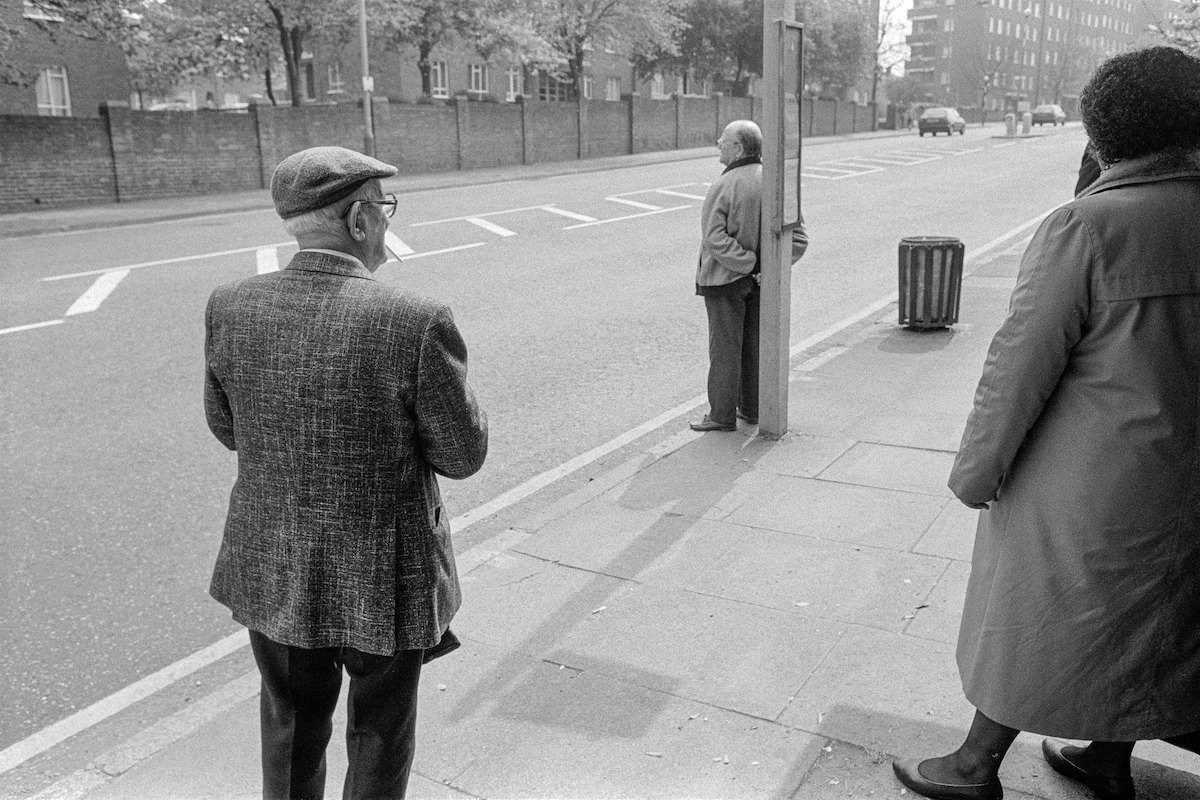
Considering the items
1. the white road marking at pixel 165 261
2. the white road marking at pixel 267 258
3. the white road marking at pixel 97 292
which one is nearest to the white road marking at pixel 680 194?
the white road marking at pixel 165 261

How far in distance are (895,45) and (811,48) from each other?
70.6 ft

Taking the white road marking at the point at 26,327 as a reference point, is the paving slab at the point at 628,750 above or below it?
below

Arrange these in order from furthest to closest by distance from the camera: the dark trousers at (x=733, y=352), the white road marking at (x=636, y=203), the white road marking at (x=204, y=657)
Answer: the white road marking at (x=636, y=203) → the dark trousers at (x=733, y=352) → the white road marking at (x=204, y=657)

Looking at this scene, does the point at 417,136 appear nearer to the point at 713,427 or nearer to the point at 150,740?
the point at 713,427

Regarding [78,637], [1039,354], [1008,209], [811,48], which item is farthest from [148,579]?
[811,48]

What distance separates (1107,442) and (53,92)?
3787 cm

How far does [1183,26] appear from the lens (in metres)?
13.3

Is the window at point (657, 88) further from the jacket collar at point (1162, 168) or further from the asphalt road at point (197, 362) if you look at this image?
the jacket collar at point (1162, 168)

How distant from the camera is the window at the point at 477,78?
45.3m

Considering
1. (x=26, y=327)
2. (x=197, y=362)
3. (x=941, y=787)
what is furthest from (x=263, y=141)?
(x=941, y=787)

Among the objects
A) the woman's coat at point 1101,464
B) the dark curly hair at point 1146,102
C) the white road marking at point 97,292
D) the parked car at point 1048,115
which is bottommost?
the white road marking at point 97,292

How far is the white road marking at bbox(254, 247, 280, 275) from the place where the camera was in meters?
13.2

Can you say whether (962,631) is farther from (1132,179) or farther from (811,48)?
(811,48)

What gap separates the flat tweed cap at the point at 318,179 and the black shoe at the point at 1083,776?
243 centimetres
